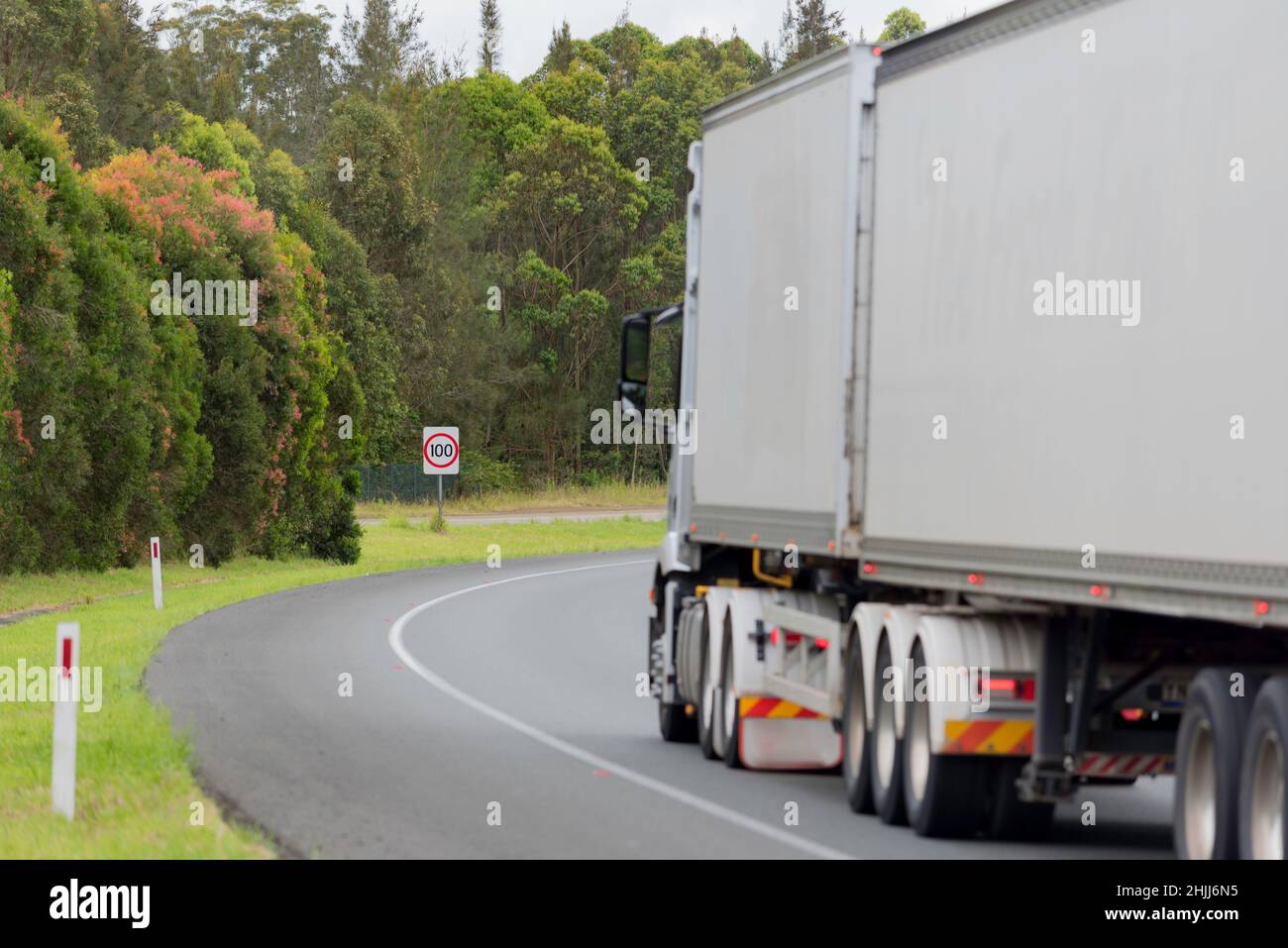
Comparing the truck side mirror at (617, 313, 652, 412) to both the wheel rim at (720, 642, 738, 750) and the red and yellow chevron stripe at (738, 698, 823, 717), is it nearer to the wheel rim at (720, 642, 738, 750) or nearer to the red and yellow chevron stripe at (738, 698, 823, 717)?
the wheel rim at (720, 642, 738, 750)

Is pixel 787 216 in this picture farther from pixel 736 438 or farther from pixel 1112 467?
pixel 1112 467

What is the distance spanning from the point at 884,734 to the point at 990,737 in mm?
1361

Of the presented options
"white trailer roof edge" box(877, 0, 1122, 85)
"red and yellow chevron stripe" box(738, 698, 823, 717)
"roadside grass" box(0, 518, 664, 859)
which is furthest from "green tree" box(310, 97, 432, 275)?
"white trailer roof edge" box(877, 0, 1122, 85)

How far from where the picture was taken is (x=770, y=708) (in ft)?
50.2

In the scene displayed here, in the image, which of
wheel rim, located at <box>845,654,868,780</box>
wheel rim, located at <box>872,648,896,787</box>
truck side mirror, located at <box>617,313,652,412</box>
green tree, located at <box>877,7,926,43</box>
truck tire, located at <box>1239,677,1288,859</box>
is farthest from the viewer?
green tree, located at <box>877,7,926,43</box>

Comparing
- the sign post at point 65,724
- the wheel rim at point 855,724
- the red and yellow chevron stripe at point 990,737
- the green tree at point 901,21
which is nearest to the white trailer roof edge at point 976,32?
the red and yellow chevron stripe at point 990,737

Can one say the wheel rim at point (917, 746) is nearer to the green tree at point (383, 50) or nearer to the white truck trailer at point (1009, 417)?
the white truck trailer at point (1009, 417)

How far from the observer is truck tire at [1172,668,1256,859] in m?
8.84

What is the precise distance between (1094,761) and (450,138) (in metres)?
81.4

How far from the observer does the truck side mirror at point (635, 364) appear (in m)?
17.3

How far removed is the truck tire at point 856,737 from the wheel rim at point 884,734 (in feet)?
0.71

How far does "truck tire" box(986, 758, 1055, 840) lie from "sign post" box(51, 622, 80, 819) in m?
5.26

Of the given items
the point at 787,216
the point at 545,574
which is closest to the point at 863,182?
the point at 787,216

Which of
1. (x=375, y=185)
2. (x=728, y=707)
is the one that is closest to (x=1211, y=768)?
(x=728, y=707)
